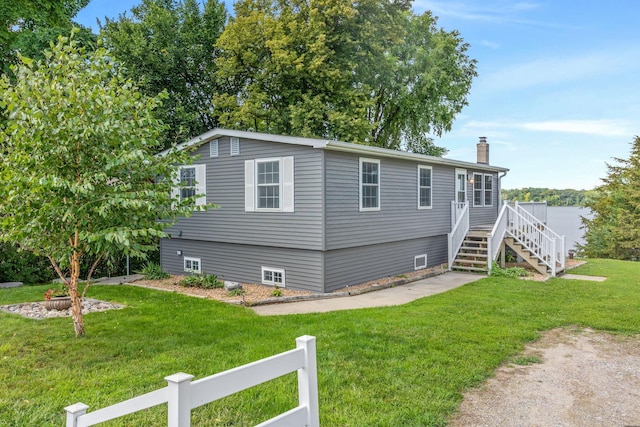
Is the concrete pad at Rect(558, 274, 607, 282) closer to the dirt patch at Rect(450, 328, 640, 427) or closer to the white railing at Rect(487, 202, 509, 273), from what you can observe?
the white railing at Rect(487, 202, 509, 273)

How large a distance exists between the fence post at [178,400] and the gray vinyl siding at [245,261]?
26.0 ft

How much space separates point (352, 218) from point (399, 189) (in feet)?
7.88

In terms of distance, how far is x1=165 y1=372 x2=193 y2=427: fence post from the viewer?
6.56 ft

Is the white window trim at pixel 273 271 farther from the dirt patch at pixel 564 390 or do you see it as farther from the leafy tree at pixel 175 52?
the leafy tree at pixel 175 52

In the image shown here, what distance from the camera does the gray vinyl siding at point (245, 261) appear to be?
A: 1014cm

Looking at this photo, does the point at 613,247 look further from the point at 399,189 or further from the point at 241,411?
the point at 241,411

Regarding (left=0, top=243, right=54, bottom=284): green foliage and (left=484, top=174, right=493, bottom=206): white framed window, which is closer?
(left=0, top=243, right=54, bottom=284): green foliage

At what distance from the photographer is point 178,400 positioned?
6.56ft

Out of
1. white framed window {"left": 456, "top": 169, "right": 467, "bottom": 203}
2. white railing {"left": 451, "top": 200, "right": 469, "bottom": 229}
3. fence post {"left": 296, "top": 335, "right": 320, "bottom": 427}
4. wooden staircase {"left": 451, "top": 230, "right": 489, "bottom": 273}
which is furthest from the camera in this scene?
white framed window {"left": 456, "top": 169, "right": 467, "bottom": 203}

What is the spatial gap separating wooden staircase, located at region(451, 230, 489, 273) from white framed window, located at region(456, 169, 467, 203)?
1503 mm

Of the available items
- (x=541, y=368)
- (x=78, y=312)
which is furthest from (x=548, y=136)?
(x=78, y=312)

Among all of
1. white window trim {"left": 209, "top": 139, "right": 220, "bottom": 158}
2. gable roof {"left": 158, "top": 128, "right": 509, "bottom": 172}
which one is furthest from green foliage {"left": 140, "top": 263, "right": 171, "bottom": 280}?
white window trim {"left": 209, "top": 139, "right": 220, "bottom": 158}

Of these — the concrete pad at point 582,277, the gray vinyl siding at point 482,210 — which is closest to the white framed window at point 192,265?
the gray vinyl siding at point 482,210

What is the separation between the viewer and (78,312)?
612cm
